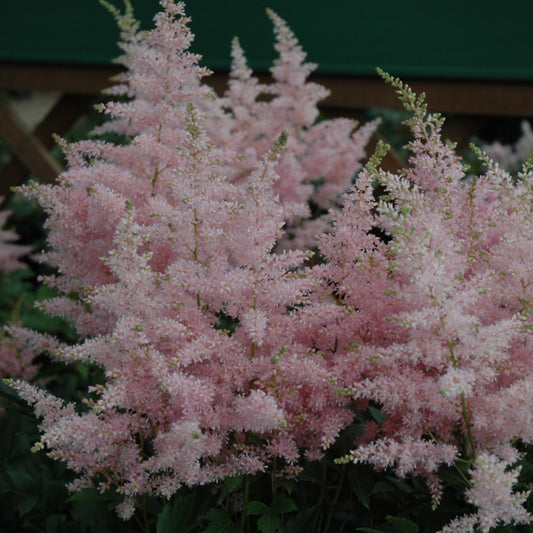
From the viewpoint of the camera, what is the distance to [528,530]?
113 cm

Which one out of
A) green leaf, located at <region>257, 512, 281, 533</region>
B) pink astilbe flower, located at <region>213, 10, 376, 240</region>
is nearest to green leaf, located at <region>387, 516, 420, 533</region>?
green leaf, located at <region>257, 512, 281, 533</region>

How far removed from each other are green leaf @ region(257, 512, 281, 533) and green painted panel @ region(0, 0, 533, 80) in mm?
1654

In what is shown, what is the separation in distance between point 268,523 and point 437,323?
0.39 m

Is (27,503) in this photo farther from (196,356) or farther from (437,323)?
(437,323)

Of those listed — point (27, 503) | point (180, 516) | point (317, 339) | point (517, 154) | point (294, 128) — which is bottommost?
point (27, 503)

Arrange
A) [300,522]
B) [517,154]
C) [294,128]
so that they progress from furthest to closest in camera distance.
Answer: [517,154], [294,128], [300,522]

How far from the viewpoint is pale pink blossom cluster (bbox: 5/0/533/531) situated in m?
0.89

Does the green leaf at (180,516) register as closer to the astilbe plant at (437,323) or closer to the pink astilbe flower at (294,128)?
the astilbe plant at (437,323)

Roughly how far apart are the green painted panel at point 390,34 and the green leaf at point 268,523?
165 cm

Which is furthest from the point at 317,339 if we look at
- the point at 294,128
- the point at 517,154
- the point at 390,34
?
the point at 517,154

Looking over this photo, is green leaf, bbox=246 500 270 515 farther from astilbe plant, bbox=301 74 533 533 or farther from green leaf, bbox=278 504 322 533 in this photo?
astilbe plant, bbox=301 74 533 533

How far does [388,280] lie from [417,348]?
0.50 feet

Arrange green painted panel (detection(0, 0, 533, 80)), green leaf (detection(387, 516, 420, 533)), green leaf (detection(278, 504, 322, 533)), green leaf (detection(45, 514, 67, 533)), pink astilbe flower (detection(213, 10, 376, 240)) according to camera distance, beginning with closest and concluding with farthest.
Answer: green leaf (detection(387, 516, 420, 533)), green leaf (detection(278, 504, 322, 533)), green leaf (detection(45, 514, 67, 533)), pink astilbe flower (detection(213, 10, 376, 240)), green painted panel (detection(0, 0, 533, 80))

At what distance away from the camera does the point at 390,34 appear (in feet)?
9.14
